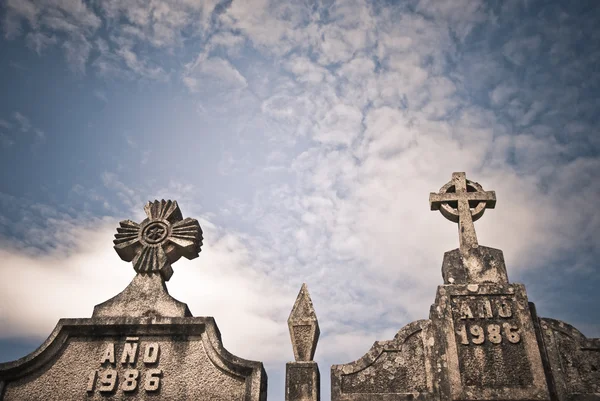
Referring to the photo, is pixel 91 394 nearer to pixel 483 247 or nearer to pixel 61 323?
pixel 61 323

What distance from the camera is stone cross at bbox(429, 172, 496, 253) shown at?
746 cm

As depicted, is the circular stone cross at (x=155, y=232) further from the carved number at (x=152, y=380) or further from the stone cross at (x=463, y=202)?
the stone cross at (x=463, y=202)

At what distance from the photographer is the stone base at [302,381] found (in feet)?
20.2

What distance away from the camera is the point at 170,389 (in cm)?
666

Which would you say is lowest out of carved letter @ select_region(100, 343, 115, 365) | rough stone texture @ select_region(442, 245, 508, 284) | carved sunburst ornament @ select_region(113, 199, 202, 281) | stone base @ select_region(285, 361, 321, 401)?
stone base @ select_region(285, 361, 321, 401)

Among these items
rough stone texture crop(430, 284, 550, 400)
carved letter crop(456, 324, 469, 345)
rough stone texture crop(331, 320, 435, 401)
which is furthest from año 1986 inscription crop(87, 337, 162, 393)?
carved letter crop(456, 324, 469, 345)

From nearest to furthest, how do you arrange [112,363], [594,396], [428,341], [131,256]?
1. [594,396]
2. [428,341]
3. [112,363]
4. [131,256]

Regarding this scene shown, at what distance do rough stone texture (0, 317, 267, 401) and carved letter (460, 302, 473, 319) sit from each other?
2.75 m

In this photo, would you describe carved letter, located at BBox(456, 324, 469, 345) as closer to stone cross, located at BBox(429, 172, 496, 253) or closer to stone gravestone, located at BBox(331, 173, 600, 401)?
stone gravestone, located at BBox(331, 173, 600, 401)

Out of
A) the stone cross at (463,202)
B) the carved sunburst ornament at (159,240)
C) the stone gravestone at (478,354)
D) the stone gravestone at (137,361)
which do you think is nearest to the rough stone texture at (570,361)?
the stone gravestone at (478,354)

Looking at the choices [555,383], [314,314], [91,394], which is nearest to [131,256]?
[91,394]

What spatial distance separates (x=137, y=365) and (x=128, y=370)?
13 centimetres

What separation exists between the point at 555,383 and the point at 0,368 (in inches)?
286

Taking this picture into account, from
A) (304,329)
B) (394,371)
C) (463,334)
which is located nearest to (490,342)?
(463,334)
